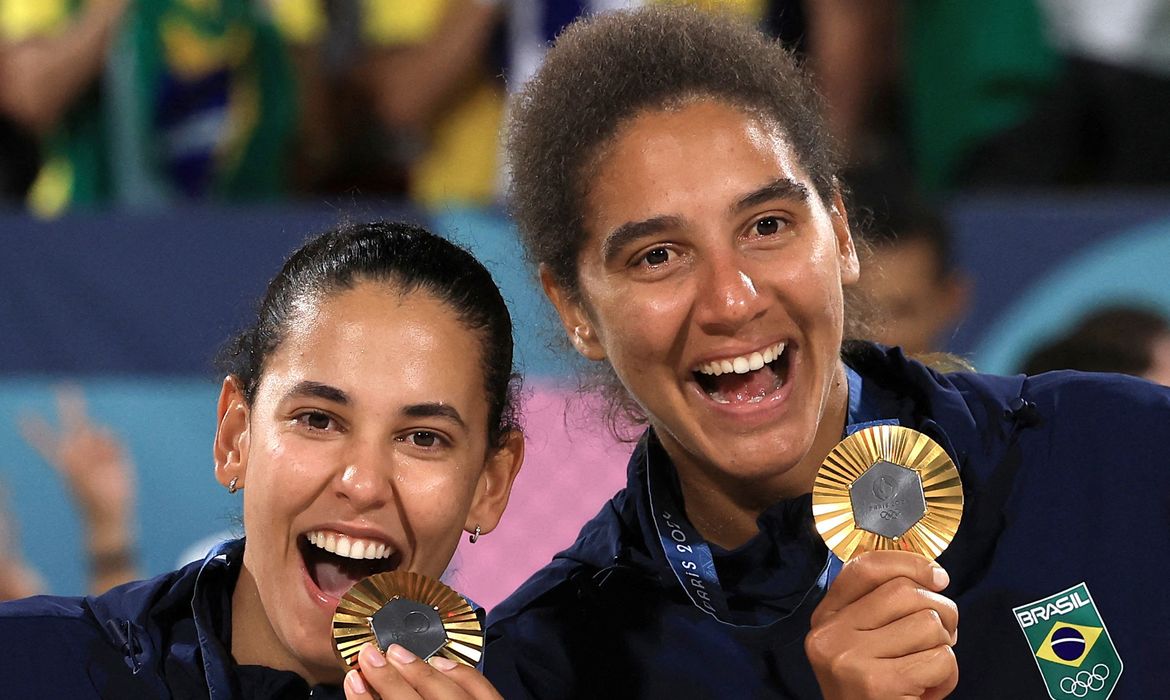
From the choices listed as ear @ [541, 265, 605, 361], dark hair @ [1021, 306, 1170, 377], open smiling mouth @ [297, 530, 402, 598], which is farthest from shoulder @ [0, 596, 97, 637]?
dark hair @ [1021, 306, 1170, 377]

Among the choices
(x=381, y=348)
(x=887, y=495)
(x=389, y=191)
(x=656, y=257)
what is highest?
(x=389, y=191)

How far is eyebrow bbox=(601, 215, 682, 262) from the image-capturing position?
2.24m

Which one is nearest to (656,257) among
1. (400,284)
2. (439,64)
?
(400,284)

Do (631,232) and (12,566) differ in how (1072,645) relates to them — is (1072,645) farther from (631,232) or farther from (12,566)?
(12,566)

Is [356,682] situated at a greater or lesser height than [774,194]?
lesser

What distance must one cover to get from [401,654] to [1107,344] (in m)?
1.92

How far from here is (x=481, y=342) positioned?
7.80 ft

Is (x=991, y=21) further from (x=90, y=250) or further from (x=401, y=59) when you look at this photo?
(x=90, y=250)

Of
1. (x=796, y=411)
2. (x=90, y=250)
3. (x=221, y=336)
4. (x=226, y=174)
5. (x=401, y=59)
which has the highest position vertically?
(x=401, y=59)

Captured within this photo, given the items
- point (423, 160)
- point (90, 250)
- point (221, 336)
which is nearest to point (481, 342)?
point (221, 336)

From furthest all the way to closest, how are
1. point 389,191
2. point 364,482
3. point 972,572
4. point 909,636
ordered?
point 389,191
point 972,572
point 364,482
point 909,636

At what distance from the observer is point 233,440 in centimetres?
241

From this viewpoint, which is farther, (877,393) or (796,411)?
(877,393)

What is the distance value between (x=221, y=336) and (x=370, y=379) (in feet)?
5.35
